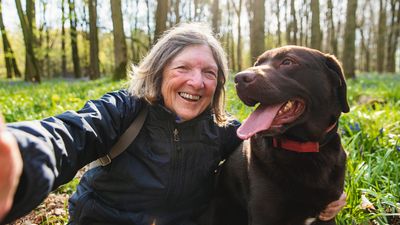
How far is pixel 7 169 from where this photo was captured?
968 mm

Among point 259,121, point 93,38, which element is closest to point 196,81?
point 259,121

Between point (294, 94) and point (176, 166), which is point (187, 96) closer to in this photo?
point (176, 166)

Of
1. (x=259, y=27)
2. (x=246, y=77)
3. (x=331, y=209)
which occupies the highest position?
(x=259, y=27)

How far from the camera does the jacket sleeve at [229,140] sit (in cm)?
279

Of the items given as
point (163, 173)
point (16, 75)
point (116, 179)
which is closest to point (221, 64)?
point (163, 173)

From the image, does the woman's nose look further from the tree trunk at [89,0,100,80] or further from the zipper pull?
the tree trunk at [89,0,100,80]

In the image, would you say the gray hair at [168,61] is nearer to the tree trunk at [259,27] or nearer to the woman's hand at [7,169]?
the woman's hand at [7,169]

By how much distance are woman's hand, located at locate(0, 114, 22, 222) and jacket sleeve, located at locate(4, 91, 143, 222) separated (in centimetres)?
14

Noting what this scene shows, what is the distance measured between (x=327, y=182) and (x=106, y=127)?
1.34 metres

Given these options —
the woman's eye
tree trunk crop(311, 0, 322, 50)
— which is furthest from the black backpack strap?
tree trunk crop(311, 0, 322, 50)

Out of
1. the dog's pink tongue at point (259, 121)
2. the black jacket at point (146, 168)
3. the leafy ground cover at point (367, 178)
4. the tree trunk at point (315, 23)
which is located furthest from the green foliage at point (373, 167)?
the tree trunk at point (315, 23)

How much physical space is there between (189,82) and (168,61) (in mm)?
243

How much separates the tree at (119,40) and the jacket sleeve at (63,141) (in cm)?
1046

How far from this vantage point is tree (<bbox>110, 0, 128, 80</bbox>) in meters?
12.2
